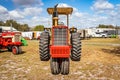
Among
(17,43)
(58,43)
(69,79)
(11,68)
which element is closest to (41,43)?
(58,43)

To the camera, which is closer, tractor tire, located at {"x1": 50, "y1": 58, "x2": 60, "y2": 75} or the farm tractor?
the farm tractor

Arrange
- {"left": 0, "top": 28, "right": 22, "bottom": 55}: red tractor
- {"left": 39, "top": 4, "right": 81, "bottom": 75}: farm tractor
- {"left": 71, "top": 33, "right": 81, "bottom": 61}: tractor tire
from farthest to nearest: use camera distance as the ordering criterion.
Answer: {"left": 0, "top": 28, "right": 22, "bottom": 55}: red tractor → {"left": 71, "top": 33, "right": 81, "bottom": 61}: tractor tire → {"left": 39, "top": 4, "right": 81, "bottom": 75}: farm tractor

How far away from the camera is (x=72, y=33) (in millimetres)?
11242

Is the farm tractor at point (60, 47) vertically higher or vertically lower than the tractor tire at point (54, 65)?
higher

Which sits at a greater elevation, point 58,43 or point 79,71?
point 58,43

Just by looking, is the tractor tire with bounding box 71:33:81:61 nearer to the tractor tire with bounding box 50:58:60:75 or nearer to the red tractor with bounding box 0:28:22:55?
the tractor tire with bounding box 50:58:60:75

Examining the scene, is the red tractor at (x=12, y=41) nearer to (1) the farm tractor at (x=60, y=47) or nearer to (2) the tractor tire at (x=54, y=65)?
(1) the farm tractor at (x=60, y=47)

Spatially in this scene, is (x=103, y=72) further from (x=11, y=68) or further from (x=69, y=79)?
(x=11, y=68)

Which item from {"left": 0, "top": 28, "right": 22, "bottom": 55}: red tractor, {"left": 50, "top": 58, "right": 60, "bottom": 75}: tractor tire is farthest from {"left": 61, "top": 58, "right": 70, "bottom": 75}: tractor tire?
{"left": 0, "top": 28, "right": 22, "bottom": 55}: red tractor

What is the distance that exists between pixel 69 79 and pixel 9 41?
10.8 m

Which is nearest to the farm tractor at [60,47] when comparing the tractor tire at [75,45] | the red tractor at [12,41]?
the tractor tire at [75,45]

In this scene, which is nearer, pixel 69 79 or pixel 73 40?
pixel 69 79

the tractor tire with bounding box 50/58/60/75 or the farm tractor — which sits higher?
the farm tractor

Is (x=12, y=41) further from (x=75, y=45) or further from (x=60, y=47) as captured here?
(x=60, y=47)
